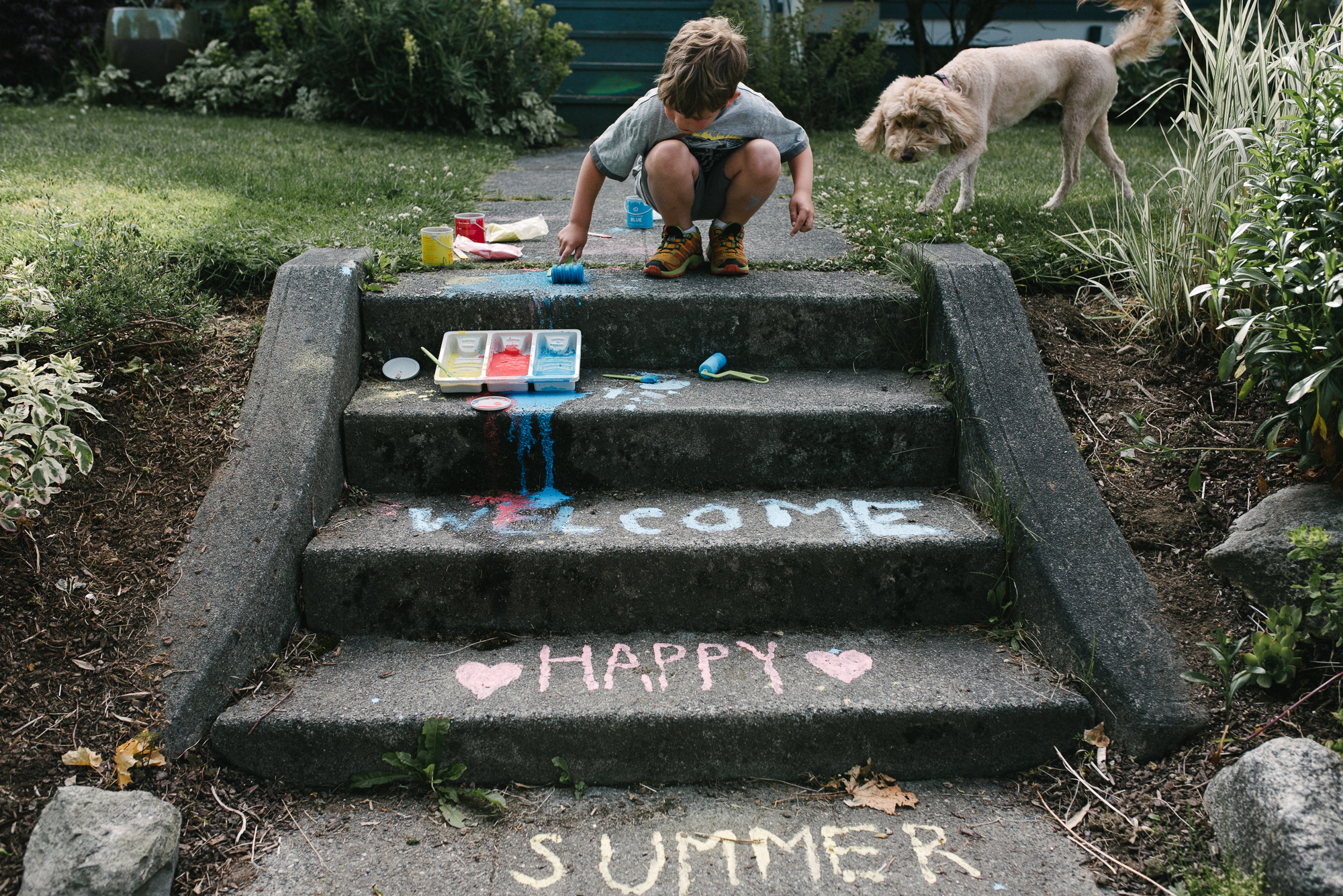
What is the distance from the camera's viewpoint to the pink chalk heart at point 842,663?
7.52ft

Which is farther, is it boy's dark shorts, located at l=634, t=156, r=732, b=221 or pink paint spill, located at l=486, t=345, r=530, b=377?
boy's dark shorts, located at l=634, t=156, r=732, b=221

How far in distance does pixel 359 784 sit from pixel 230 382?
1427mm

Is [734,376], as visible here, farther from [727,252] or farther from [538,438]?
[538,438]

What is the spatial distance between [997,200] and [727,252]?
7.17 ft

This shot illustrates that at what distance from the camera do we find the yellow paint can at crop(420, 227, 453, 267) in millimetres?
3451

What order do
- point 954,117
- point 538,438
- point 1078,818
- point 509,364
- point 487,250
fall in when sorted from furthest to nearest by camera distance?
point 954,117 → point 487,250 → point 509,364 → point 538,438 → point 1078,818

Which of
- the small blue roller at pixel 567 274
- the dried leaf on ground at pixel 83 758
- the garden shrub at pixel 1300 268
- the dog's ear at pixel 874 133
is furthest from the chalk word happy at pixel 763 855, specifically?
the dog's ear at pixel 874 133

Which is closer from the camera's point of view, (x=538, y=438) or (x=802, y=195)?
(x=538, y=438)

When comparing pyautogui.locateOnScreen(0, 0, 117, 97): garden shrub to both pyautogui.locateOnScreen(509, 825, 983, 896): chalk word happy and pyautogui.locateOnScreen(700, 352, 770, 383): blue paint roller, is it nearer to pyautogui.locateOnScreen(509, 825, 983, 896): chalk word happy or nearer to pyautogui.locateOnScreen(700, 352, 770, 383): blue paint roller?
pyautogui.locateOnScreen(700, 352, 770, 383): blue paint roller

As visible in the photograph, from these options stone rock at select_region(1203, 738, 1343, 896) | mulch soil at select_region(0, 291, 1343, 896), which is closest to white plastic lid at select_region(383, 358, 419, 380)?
mulch soil at select_region(0, 291, 1343, 896)

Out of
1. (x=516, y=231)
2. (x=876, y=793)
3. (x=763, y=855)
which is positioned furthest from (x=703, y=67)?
(x=763, y=855)

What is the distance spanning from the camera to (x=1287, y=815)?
1.72m

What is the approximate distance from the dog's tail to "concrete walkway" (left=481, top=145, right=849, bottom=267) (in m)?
1.81

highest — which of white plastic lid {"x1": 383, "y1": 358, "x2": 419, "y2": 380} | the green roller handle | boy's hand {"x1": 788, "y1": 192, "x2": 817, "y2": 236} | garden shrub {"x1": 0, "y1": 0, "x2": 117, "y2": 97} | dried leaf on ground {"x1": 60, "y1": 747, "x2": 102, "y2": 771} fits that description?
garden shrub {"x1": 0, "y1": 0, "x2": 117, "y2": 97}
